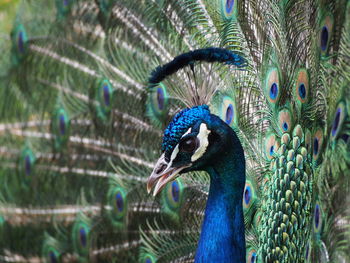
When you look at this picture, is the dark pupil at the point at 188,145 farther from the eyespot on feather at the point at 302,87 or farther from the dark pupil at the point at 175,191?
the dark pupil at the point at 175,191

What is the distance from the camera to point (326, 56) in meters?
1.77

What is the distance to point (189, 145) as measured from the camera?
5.19 ft

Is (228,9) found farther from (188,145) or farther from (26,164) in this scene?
(26,164)

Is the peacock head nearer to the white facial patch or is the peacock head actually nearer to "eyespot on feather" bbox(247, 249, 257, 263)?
the white facial patch

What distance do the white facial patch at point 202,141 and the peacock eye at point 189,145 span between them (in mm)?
11

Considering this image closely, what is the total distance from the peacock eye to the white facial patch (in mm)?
11

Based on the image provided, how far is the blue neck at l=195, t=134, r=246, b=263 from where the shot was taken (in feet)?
5.37

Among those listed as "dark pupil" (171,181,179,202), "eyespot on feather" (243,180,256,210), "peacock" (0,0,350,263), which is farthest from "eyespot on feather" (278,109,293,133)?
"dark pupil" (171,181,179,202)

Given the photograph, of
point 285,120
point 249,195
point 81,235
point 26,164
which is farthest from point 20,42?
point 285,120

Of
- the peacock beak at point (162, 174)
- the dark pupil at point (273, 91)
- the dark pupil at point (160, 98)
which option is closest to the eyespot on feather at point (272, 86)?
the dark pupil at point (273, 91)

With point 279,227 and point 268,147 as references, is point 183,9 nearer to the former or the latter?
point 268,147

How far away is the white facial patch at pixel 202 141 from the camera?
1.60 meters

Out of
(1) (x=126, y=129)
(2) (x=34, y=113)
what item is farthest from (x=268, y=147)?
(2) (x=34, y=113)

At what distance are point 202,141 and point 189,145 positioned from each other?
4 centimetres
